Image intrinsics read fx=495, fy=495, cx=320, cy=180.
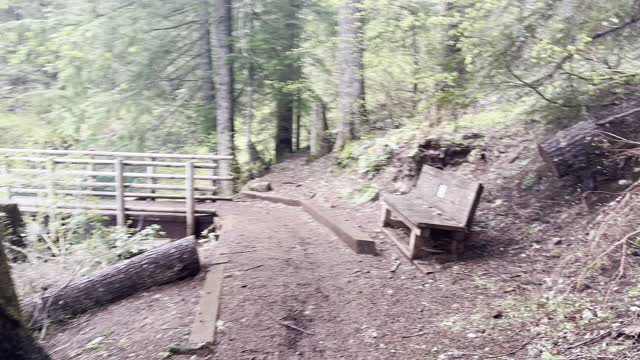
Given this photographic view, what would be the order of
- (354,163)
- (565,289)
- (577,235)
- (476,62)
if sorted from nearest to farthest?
(565,289) → (577,235) → (476,62) → (354,163)

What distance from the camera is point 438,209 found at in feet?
22.4

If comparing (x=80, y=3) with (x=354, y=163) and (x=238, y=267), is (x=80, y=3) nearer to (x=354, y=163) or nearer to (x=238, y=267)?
(x=354, y=163)

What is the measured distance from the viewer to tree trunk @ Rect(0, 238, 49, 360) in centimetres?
323

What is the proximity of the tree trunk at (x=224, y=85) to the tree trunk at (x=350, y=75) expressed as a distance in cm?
309

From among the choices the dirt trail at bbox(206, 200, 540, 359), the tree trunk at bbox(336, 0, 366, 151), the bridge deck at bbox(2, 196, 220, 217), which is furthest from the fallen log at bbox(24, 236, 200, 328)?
the tree trunk at bbox(336, 0, 366, 151)

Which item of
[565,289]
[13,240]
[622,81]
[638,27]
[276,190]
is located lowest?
[276,190]

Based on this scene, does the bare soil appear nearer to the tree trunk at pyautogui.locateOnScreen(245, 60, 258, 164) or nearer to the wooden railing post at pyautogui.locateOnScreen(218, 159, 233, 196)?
the wooden railing post at pyautogui.locateOnScreen(218, 159, 233, 196)

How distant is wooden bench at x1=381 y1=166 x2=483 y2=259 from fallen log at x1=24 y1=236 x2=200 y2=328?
2742 mm

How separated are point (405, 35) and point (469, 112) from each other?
2174 mm

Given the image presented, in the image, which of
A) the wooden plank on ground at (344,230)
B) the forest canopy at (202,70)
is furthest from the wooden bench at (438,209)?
the forest canopy at (202,70)

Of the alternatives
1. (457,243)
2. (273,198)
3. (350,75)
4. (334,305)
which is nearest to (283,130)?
(350,75)

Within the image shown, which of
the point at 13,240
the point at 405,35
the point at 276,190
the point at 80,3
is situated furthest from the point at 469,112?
the point at 80,3

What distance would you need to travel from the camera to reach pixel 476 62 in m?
6.65

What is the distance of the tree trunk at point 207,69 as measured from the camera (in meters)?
13.3
